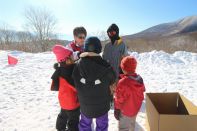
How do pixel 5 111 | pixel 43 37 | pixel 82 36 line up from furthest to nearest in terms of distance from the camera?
pixel 43 37, pixel 5 111, pixel 82 36

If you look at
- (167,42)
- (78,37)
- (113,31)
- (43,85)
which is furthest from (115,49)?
(167,42)

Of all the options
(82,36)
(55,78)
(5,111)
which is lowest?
(5,111)

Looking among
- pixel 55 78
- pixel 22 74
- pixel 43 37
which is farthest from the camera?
pixel 43 37

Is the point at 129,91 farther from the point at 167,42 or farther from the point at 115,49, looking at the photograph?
the point at 167,42

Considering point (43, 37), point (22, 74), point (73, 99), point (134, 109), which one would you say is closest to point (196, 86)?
point (134, 109)

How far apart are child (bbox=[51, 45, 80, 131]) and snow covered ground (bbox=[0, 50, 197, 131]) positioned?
46cm

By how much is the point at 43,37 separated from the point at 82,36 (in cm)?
2781

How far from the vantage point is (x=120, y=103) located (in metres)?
3.02

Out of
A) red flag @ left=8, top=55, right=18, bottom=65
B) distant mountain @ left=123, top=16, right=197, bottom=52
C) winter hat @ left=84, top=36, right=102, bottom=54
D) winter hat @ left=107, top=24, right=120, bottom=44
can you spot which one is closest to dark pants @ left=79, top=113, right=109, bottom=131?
winter hat @ left=84, top=36, right=102, bottom=54

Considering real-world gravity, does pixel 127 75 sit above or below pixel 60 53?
below

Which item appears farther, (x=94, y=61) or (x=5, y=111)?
(x=5, y=111)

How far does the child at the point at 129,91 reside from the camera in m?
2.93

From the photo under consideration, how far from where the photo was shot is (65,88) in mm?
3232

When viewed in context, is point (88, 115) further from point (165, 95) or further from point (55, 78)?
point (165, 95)
